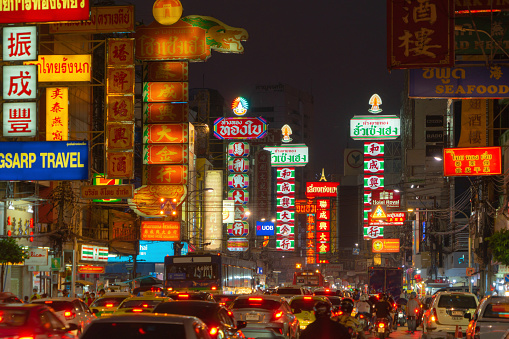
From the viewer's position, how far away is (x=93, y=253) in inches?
2071

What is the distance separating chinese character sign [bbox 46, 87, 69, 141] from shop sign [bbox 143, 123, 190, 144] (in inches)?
321

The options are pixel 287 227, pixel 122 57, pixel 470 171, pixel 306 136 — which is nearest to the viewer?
pixel 470 171

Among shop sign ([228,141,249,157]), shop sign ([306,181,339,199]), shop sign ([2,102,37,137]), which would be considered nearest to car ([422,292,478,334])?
shop sign ([2,102,37,137])

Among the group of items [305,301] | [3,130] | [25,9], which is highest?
[25,9]

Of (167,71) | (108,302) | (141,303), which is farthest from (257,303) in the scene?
(167,71)

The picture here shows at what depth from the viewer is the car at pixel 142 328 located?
9242mm

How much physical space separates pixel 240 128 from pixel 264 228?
18.2m

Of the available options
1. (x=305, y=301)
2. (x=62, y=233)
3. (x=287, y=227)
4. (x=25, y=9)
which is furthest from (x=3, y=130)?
(x=287, y=227)

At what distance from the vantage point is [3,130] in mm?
29641

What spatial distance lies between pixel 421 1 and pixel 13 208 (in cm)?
2739

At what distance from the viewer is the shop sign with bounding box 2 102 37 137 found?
1164 inches

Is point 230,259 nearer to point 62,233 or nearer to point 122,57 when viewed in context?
point 62,233

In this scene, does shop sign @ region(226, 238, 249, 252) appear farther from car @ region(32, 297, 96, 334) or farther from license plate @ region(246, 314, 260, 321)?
license plate @ region(246, 314, 260, 321)

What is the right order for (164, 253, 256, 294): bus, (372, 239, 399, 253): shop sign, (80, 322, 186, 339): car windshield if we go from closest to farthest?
(80, 322, 186, 339): car windshield < (164, 253, 256, 294): bus < (372, 239, 399, 253): shop sign
